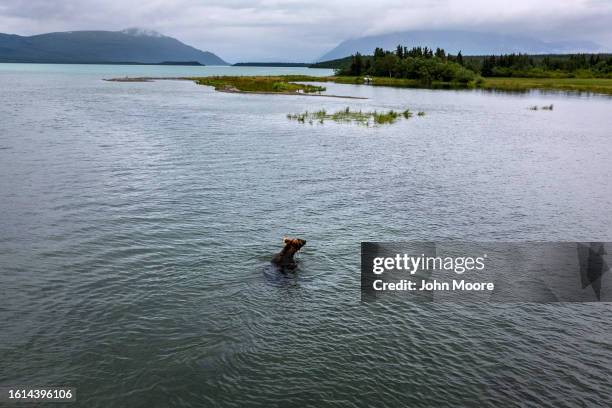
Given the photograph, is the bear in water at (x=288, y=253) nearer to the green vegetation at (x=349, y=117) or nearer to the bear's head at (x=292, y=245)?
the bear's head at (x=292, y=245)

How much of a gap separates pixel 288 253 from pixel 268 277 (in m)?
2.52

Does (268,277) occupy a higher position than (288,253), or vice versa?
(288,253)

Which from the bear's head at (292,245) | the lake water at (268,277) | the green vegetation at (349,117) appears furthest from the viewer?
the green vegetation at (349,117)

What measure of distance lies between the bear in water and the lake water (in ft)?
4.35

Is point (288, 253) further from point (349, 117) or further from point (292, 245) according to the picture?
point (349, 117)

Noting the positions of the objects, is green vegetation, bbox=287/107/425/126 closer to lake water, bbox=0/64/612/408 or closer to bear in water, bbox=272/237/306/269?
lake water, bbox=0/64/612/408

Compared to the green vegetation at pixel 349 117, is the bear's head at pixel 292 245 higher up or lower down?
lower down

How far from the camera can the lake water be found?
74.7 ft

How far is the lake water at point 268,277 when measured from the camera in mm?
22766

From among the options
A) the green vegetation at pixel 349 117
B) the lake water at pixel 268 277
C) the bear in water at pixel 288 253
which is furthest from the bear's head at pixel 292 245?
the green vegetation at pixel 349 117

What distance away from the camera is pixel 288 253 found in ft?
114

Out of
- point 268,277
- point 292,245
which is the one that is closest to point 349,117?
point 292,245

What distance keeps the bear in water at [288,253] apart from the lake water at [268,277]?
1.33 m

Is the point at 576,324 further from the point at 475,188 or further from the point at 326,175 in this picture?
the point at 326,175
